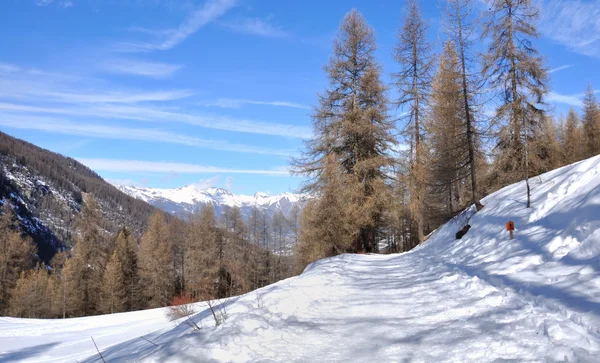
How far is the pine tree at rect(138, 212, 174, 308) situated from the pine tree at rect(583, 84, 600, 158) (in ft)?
144

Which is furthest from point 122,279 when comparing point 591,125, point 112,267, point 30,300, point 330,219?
point 591,125

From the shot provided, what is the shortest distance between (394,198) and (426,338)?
14.4 meters

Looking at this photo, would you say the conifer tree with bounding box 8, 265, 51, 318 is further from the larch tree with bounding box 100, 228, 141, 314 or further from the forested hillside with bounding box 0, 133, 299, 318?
the larch tree with bounding box 100, 228, 141, 314

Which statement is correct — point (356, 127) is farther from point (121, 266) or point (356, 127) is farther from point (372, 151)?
point (121, 266)

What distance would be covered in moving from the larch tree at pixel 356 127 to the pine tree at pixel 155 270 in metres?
29.1

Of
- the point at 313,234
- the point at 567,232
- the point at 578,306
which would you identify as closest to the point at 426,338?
the point at 578,306

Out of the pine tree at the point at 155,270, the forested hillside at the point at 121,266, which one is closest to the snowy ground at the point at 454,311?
the forested hillside at the point at 121,266

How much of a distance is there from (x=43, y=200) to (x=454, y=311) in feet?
640

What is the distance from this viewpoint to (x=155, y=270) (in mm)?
41094

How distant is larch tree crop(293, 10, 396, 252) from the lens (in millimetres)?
18469

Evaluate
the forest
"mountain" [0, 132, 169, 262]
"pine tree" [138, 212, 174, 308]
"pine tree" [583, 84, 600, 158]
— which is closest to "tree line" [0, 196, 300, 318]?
"pine tree" [138, 212, 174, 308]

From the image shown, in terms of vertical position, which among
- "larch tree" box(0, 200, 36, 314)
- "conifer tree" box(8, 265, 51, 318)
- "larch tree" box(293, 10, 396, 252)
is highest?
"larch tree" box(293, 10, 396, 252)

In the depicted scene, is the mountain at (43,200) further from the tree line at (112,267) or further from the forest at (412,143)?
the forest at (412,143)

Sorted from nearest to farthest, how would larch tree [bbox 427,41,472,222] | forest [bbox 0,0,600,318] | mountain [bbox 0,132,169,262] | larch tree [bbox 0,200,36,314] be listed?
forest [bbox 0,0,600,318]
larch tree [bbox 427,41,472,222]
larch tree [bbox 0,200,36,314]
mountain [bbox 0,132,169,262]
